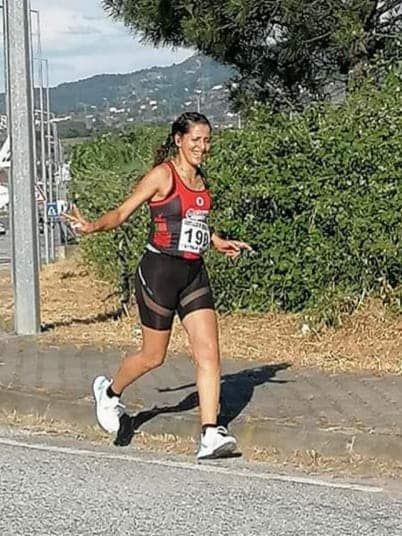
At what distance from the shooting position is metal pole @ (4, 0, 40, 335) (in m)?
12.5

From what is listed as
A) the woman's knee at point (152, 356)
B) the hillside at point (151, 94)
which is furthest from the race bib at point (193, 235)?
the hillside at point (151, 94)

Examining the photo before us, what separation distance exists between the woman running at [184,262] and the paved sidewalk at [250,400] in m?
0.51

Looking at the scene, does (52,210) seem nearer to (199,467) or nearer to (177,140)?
(177,140)

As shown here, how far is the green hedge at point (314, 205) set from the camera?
11.5 m

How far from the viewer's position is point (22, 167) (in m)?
12.5

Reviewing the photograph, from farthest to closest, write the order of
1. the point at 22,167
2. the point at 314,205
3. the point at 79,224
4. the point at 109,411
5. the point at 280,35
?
the point at 280,35 < the point at 22,167 < the point at 314,205 < the point at 109,411 < the point at 79,224

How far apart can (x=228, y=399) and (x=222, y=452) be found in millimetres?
1410

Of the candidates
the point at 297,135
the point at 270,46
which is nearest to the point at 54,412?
the point at 297,135

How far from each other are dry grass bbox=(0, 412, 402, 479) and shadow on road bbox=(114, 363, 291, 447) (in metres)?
0.10

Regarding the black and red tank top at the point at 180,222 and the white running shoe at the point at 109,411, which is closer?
the black and red tank top at the point at 180,222

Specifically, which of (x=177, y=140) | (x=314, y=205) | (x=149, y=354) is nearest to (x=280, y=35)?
(x=314, y=205)

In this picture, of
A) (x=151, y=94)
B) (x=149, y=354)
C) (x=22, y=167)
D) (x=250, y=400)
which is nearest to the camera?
(x=149, y=354)

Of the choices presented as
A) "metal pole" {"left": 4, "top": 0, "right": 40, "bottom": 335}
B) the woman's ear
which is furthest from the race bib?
"metal pole" {"left": 4, "top": 0, "right": 40, "bottom": 335}

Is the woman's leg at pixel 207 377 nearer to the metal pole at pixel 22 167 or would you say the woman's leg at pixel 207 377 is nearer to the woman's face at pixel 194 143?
the woman's face at pixel 194 143
